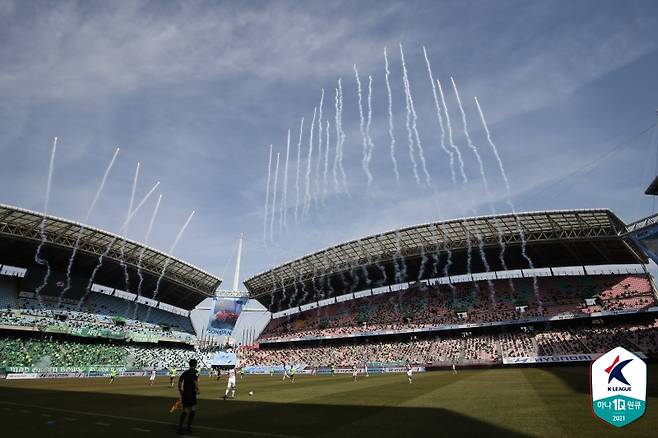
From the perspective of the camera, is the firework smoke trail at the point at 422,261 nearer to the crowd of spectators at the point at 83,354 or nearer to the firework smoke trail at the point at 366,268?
the firework smoke trail at the point at 366,268

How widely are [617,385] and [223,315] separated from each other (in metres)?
77.8

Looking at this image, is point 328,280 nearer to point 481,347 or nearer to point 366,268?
point 366,268

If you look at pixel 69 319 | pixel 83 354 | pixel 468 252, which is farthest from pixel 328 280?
pixel 69 319

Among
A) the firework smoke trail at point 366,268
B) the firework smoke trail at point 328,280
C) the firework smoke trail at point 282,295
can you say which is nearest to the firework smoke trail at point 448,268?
the firework smoke trail at point 366,268

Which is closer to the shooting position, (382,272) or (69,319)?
(69,319)

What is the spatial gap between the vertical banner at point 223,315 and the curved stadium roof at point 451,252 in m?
4.67

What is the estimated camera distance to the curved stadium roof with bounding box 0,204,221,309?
172 feet

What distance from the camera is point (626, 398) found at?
6.25 m

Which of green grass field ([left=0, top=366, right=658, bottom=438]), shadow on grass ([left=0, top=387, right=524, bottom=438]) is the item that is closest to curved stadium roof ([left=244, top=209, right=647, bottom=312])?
green grass field ([left=0, top=366, right=658, bottom=438])

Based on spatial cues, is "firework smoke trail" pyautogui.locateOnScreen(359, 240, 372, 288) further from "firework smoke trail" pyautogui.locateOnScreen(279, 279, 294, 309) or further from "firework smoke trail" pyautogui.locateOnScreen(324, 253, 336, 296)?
"firework smoke trail" pyautogui.locateOnScreen(279, 279, 294, 309)

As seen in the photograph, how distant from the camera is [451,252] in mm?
64062

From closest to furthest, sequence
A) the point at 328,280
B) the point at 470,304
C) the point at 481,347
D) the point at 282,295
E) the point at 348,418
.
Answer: the point at 348,418
the point at 481,347
the point at 470,304
the point at 328,280
the point at 282,295

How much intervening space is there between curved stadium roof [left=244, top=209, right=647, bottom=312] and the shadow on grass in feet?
148

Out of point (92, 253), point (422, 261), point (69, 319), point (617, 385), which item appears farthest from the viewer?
point (422, 261)
